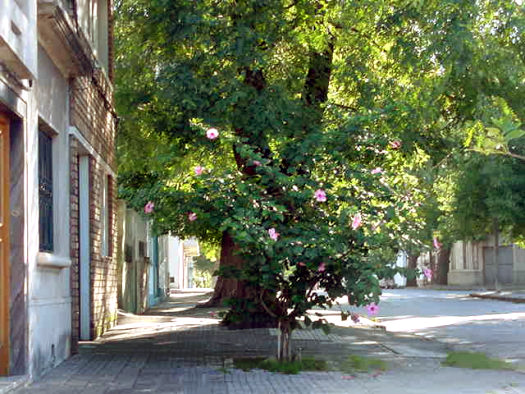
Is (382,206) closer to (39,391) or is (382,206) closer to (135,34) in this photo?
(39,391)

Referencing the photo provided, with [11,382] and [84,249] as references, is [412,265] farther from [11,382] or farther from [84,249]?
[11,382]

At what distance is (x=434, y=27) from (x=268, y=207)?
4.33m

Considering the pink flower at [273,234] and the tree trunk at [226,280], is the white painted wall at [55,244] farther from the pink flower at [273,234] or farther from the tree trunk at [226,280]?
the tree trunk at [226,280]

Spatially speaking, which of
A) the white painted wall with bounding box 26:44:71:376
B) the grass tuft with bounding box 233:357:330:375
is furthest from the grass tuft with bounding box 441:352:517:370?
the white painted wall with bounding box 26:44:71:376

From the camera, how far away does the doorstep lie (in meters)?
8.77

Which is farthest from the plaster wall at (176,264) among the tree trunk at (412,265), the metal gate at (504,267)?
the metal gate at (504,267)

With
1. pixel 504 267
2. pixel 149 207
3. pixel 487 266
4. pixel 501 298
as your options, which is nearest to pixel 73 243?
pixel 149 207

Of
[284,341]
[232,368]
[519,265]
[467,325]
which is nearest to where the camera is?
[232,368]

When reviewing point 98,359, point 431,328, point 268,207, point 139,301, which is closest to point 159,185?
point 268,207

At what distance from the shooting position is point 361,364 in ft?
39.5

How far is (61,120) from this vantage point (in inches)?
483

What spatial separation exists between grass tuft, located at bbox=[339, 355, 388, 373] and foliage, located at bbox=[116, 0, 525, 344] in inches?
34.0

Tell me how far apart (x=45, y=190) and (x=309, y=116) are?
14.7 ft

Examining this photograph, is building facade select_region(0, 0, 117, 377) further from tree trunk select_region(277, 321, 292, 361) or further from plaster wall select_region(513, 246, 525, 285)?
plaster wall select_region(513, 246, 525, 285)
